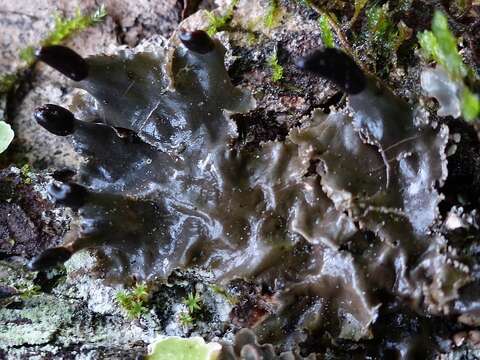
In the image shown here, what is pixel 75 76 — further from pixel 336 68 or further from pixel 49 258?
pixel 336 68

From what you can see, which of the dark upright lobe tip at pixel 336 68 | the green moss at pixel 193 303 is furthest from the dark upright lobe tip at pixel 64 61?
the green moss at pixel 193 303

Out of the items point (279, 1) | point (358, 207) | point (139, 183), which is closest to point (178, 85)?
point (139, 183)

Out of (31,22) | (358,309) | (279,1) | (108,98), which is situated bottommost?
(358,309)

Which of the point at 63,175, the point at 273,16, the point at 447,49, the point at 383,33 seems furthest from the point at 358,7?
the point at 63,175

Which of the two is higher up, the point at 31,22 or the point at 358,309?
the point at 31,22

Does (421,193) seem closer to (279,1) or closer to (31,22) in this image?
(279,1)
